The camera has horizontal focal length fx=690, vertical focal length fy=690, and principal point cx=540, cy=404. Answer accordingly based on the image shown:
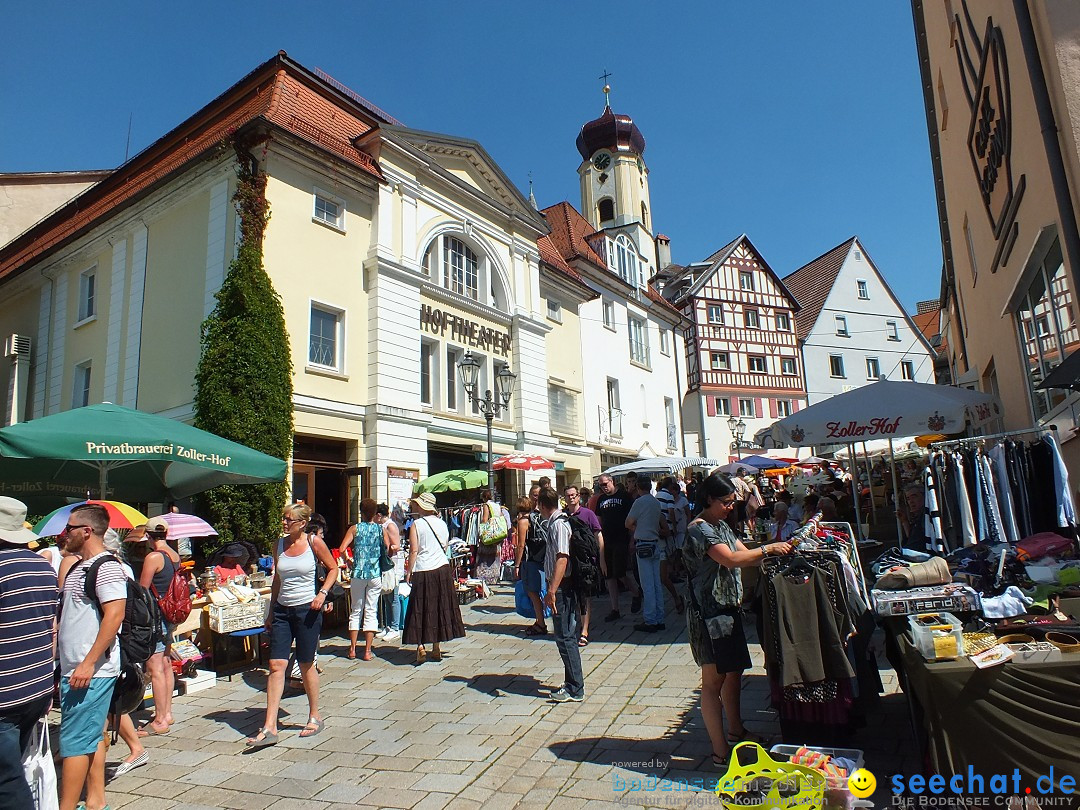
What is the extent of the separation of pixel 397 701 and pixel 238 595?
2.65m

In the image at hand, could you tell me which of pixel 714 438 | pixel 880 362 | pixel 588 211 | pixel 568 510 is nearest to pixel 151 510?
pixel 568 510

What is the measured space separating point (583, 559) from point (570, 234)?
22.5 m

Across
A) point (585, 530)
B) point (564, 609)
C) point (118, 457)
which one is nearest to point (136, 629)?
point (564, 609)

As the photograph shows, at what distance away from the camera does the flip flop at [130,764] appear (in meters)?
4.90

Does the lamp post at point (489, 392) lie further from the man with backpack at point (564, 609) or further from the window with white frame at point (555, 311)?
the man with backpack at point (564, 609)

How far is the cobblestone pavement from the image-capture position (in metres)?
4.24

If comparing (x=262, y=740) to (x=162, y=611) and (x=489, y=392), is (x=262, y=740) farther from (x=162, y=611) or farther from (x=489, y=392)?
(x=489, y=392)

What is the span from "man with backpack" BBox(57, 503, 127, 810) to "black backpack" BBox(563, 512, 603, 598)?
3705mm

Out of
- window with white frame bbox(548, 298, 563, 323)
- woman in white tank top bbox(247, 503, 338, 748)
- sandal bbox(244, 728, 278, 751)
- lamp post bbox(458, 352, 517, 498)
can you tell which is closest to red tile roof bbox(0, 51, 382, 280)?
lamp post bbox(458, 352, 517, 498)

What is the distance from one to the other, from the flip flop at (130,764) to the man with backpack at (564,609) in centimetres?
319

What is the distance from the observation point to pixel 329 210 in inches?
613

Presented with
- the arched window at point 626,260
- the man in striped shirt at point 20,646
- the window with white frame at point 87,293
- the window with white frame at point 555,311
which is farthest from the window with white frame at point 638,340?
the man in striped shirt at point 20,646

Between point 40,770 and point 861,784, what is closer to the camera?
point 861,784

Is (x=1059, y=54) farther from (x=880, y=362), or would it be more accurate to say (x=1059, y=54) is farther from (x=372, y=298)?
(x=880, y=362)
